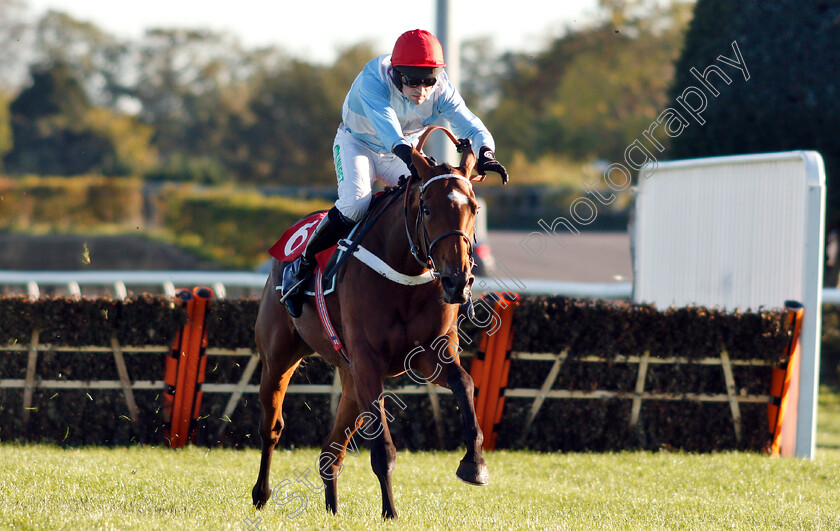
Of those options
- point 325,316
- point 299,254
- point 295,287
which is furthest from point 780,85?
point 325,316

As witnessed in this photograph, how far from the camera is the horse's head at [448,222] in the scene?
372cm

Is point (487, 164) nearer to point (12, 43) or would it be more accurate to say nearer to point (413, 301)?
point (413, 301)

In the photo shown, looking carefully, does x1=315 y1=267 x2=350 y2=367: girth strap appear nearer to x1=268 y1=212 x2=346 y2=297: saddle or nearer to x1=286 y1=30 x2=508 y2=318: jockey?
x1=268 y1=212 x2=346 y2=297: saddle

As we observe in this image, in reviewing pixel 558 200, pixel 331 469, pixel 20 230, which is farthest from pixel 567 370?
pixel 558 200

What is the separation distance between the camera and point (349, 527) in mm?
4215

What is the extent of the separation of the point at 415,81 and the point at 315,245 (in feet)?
3.28

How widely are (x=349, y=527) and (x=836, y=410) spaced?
7814mm

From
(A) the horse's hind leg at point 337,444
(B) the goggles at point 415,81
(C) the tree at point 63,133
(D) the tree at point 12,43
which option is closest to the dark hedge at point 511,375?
(A) the horse's hind leg at point 337,444

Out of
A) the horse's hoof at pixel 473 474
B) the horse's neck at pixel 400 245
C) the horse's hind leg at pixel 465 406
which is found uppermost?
the horse's neck at pixel 400 245

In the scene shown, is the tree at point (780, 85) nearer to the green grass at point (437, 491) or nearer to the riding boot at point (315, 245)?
the green grass at point (437, 491)

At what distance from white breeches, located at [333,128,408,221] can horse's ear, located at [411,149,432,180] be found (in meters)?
0.69

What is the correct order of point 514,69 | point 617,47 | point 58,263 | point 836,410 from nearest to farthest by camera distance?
point 836,410
point 58,263
point 617,47
point 514,69

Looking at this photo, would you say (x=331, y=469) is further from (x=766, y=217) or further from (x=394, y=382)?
(x=766, y=217)

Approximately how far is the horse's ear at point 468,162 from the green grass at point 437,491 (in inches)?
61.2
